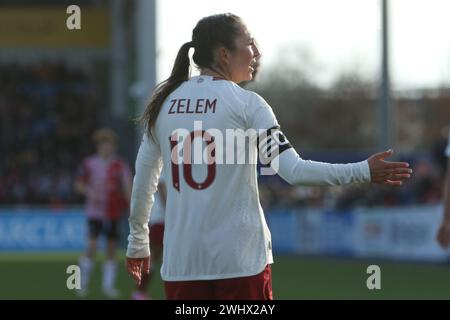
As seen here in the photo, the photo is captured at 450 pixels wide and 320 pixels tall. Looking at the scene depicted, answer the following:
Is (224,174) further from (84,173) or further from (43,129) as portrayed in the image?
(43,129)

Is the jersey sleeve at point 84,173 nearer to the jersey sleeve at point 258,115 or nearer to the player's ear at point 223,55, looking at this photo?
the player's ear at point 223,55

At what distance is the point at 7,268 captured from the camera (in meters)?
23.2

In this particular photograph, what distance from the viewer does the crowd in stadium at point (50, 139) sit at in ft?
119

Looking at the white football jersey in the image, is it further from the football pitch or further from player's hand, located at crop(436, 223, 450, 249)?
the football pitch

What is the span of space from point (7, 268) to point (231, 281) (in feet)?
58.3

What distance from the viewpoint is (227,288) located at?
19.4ft

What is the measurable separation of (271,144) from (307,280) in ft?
44.8

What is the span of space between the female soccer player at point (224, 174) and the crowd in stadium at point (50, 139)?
2540cm

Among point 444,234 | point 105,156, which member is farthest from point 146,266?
point 105,156

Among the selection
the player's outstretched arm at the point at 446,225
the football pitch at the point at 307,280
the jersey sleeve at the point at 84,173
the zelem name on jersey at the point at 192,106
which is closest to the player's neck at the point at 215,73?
the zelem name on jersey at the point at 192,106

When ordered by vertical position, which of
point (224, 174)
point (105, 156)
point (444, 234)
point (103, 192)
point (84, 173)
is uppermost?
point (224, 174)

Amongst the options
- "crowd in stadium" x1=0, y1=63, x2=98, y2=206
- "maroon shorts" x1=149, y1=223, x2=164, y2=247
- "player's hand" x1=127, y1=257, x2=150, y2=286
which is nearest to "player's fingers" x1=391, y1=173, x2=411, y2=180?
"player's hand" x1=127, y1=257, x2=150, y2=286
